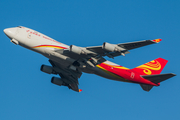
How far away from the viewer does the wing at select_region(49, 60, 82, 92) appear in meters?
39.7

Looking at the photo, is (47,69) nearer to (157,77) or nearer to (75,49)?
(75,49)

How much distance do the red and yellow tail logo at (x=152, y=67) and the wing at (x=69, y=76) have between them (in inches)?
424

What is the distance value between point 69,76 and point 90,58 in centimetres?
1054

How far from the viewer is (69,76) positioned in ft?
137

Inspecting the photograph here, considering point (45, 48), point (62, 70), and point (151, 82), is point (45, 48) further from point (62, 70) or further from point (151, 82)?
point (151, 82)

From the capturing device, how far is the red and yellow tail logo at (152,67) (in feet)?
128

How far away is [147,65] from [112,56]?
11917 millimetres

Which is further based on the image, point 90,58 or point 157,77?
point 157,77

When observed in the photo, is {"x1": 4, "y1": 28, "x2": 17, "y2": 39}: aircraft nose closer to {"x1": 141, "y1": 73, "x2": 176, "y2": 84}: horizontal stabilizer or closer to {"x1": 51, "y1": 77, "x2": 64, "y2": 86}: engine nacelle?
{"x1": 51, "y1": 77, "x2": 64, "y2": 86}: engine nacelle

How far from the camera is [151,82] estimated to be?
37.6 metres

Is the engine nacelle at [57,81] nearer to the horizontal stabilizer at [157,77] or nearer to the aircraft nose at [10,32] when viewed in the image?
the aircraft nose at [10,32]

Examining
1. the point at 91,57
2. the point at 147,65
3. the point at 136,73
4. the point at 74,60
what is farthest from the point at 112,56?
the point at 147,65

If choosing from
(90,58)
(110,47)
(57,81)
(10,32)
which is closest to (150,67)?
(90,58)

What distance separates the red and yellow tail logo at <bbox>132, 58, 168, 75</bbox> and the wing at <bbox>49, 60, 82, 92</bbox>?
10.8m
